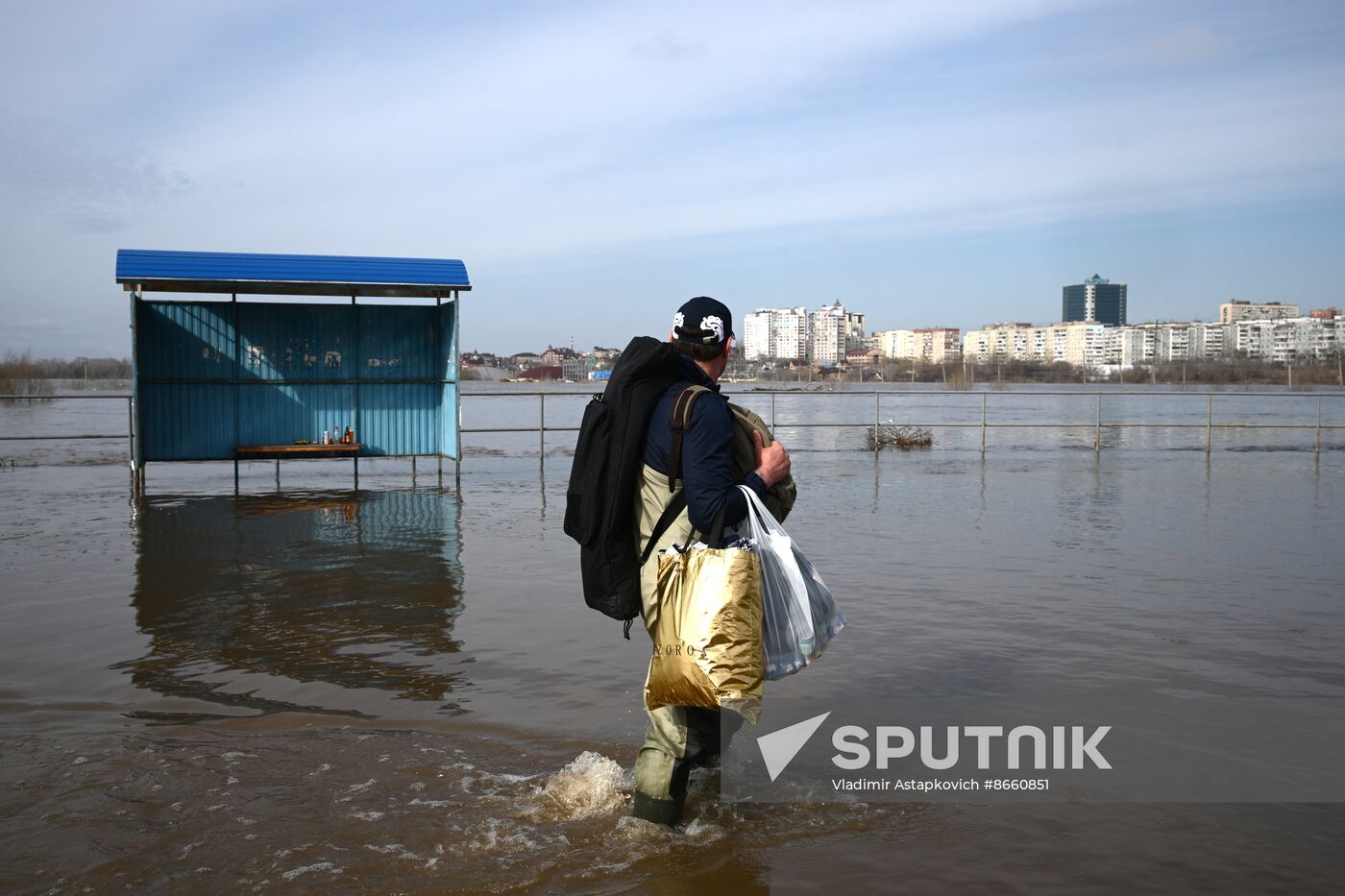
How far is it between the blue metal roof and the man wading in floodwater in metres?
10.9

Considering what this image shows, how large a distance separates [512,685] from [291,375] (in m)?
10.7

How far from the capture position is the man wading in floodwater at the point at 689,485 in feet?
11.7

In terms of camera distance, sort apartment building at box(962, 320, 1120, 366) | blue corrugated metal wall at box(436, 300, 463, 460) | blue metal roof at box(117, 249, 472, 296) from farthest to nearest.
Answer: apartment building at box(962, 320, 1120, 366) < blue corrugated metal wall at box(436, 300, 463, 460) < blue metal roof at box(117, 249, 472, 296)

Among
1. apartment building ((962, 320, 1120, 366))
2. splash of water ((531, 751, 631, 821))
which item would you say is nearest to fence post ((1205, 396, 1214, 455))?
splash of water ((531, 751, 631, 821))

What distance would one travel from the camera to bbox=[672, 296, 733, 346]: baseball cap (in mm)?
3840

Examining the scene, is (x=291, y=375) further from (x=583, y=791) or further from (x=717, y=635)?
(x=717, y=635)

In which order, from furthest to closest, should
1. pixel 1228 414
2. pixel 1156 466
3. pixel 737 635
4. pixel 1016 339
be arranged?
pixel 1016 339 < pixel 1228 414 < pixel 1156 466 < pixel 737 635

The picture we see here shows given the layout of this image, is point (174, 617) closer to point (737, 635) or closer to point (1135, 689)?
point (737, 635)

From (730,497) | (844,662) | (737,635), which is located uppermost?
(730,497)

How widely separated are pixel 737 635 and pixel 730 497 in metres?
0.46

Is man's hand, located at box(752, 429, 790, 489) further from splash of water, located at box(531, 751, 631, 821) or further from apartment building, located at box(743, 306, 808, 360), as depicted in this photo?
apartment building, located at box(743, 306, 808, 360)

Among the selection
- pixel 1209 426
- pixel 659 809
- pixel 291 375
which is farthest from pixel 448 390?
pixel 1209 426

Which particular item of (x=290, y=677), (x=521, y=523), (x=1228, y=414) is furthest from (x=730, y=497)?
(x=1228, y=414)

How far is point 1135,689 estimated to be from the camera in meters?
5.69
